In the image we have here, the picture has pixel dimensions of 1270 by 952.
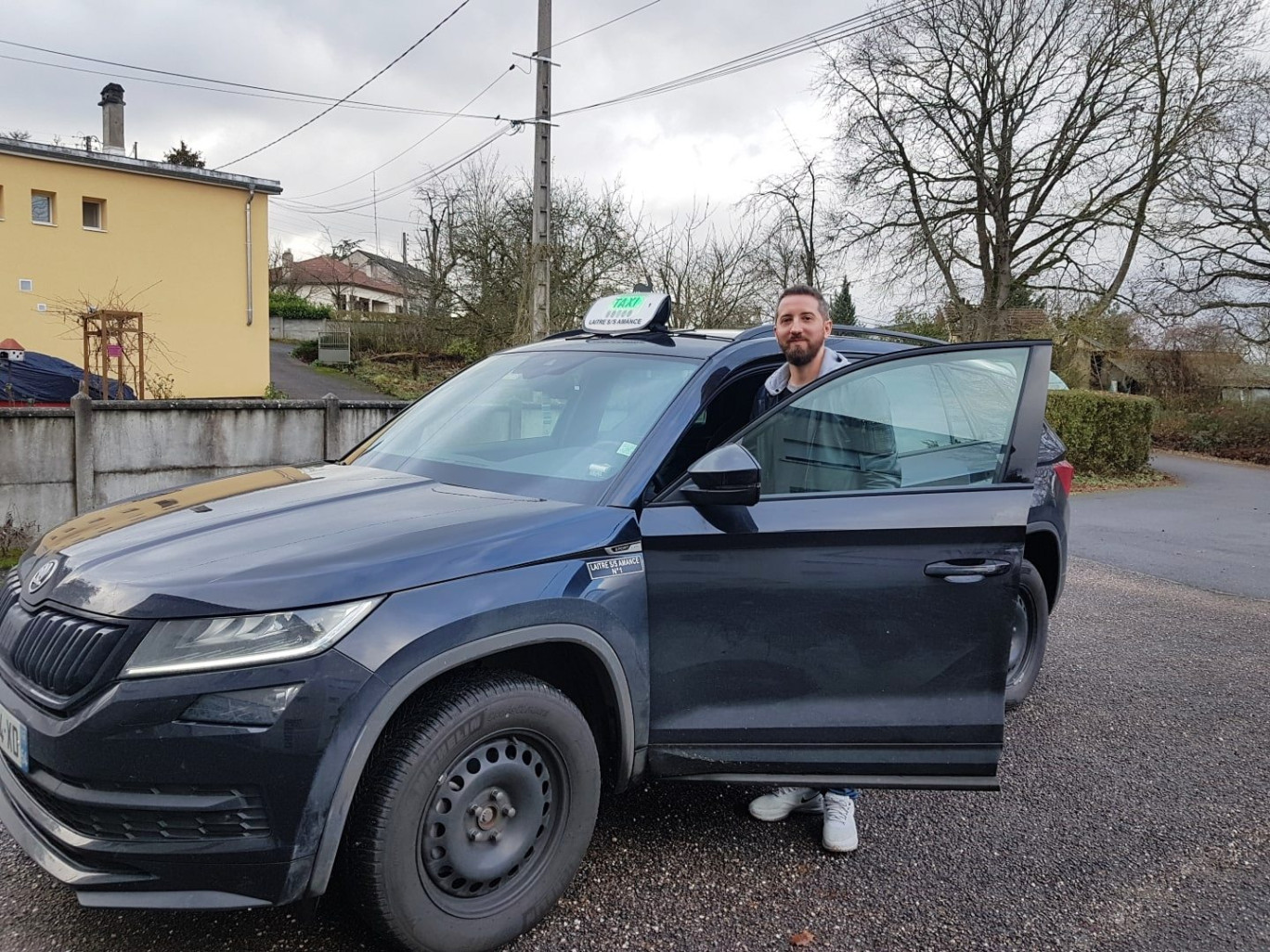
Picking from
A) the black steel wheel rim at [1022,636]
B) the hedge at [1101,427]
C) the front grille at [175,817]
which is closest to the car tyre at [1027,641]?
the black steel wheel rim at [1022,636]

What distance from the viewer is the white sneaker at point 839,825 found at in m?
3.11

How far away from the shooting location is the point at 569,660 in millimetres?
2656

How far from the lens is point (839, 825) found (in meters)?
3.13

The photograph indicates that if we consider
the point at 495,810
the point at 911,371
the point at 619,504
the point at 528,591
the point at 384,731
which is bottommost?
the point at 495,810

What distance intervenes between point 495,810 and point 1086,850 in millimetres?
2144

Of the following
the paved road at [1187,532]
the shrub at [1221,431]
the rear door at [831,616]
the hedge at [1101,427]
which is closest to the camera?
the rear door at [831,616]

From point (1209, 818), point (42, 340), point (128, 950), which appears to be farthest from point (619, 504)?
point (42, 340)

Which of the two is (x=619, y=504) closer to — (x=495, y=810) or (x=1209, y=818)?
(x=495, y=810)

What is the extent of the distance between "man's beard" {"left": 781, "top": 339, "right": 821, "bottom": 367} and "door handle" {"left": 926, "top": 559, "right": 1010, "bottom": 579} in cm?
94

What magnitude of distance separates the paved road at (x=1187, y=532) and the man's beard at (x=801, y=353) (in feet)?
20.7

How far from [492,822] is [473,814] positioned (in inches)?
3.0

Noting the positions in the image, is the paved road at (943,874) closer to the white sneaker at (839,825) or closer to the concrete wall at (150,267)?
the white sneaker at (839,825)

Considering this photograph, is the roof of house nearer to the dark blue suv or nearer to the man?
the dark blue suv

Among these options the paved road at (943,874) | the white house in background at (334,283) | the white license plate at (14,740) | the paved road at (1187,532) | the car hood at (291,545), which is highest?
the white house in background at (334,283)
